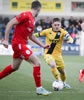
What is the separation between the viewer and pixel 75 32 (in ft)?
91.8

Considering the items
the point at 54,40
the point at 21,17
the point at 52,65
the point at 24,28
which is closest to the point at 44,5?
the point at 54,40

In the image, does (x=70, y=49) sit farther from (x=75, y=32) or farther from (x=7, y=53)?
(x=7, y=53)

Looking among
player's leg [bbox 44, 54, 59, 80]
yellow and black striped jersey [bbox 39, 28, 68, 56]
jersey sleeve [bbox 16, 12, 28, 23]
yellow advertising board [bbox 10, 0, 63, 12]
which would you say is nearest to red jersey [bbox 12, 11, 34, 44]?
jersey sleeve [bbox 16, 12, 28, 23]

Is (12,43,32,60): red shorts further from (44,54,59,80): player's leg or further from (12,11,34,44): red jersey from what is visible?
(44,54,59,80): player's leg

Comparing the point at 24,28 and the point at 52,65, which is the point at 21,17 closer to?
the point at 24,28

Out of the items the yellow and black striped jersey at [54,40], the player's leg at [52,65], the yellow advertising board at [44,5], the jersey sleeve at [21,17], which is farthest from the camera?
the yellow advertising board at [44,5]

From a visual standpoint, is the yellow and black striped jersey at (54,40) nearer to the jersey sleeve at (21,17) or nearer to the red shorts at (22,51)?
the red shorts at (22,51)

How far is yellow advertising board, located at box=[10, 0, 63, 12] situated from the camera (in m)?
32.8

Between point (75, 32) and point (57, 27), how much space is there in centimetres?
1966

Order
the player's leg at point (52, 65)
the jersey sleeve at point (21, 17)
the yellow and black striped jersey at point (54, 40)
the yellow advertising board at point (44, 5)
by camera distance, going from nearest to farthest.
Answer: the jersey sleeve at point (21, 17) → the player's leg at point (52, 65) → the yellow and black striped jersey at point (54, 40) → the yellow advertising board at point (44, 5)

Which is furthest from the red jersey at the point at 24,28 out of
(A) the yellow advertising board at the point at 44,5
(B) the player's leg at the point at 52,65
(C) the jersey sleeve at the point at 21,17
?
(A) the yellow advertising board at the point at 44,5

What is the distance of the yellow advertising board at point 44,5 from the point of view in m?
32.8

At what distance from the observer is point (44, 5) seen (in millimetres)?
33281

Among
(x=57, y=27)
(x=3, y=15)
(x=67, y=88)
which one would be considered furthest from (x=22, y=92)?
(x=3, y=15)
